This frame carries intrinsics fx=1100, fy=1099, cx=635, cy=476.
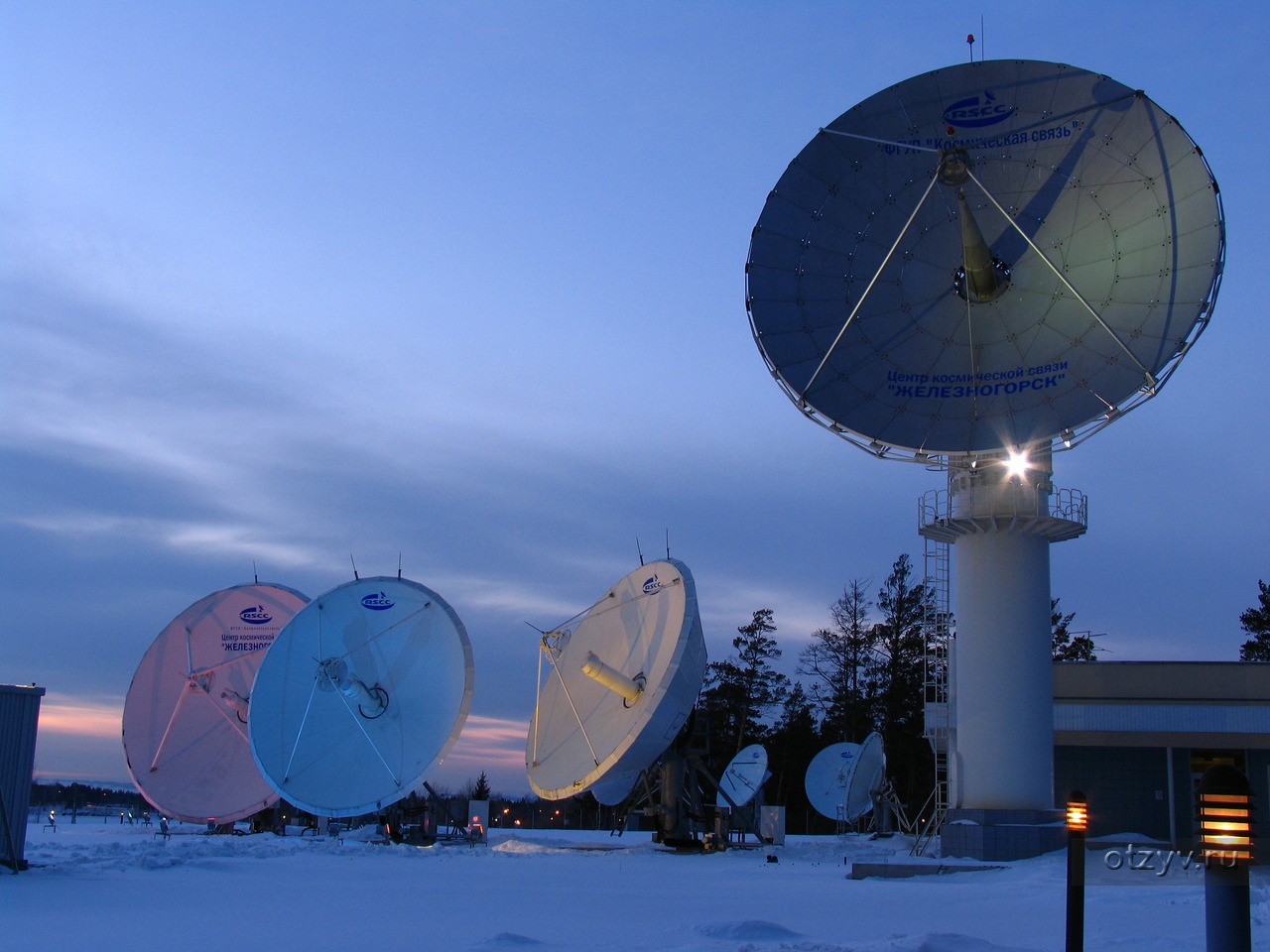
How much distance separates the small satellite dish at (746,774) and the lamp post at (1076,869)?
30.6 meters

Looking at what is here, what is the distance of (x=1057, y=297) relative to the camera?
21828 millimetres

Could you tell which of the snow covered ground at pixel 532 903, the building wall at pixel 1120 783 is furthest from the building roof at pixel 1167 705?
the snow covered ground at pixel 532 903

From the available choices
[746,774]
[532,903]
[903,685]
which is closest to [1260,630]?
[903,685]

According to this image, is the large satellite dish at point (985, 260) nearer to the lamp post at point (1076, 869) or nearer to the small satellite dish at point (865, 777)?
the lamp post at point (1076, 869)

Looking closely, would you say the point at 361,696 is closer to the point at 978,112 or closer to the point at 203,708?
the point at 203,708

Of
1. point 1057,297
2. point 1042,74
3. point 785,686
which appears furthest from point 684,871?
point 785,686

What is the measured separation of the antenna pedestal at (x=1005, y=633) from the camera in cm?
2452

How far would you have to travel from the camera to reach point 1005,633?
24891 mm

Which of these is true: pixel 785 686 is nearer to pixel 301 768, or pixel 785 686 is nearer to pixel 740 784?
pixel 740 784

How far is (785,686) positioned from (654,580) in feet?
158

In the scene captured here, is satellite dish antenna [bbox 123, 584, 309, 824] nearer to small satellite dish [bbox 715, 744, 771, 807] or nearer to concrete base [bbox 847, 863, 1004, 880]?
small satellite dish [bbox 715, 744, 771, 807]

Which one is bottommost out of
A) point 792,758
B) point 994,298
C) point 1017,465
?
point 792,758

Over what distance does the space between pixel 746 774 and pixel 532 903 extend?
83.2 ft

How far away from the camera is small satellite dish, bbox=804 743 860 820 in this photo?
41781mm
